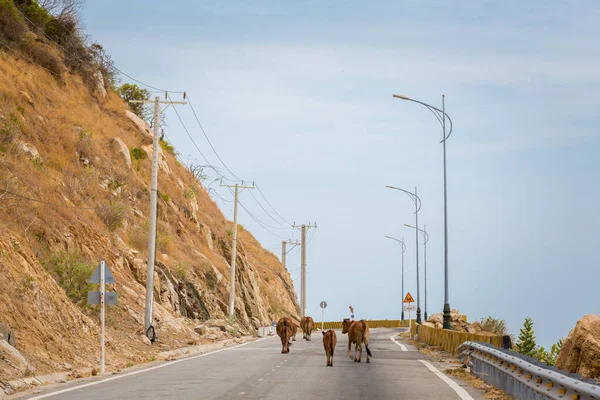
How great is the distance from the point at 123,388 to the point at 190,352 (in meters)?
15.4

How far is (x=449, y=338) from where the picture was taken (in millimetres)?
31656

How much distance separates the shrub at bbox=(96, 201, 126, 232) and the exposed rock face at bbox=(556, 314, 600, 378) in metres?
31.2

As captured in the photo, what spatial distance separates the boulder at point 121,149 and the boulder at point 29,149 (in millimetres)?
11808

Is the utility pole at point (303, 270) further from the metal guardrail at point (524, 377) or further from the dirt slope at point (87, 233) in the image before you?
the metal guardrail at point (524, 377)

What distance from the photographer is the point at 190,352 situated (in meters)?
32.8

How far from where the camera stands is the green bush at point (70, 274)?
101 ft

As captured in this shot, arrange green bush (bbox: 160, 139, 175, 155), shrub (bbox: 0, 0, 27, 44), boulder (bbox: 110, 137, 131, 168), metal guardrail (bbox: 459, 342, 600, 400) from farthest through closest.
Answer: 1. green bush (bbox: 160, 139, 175, 155)
2. boulder (bbox: 110, 137, 131, 168)
3. shrub (bbox: 0, 0, 27, 44)
4. metal guardrail (bbox: 459, 342, 600, 400)

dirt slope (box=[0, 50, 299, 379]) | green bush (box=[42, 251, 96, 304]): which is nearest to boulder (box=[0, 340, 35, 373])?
dirt slope (box=[0, 50, 299, 379])

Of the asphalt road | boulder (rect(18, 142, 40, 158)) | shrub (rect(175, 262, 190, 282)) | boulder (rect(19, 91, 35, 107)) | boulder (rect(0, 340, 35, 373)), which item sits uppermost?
boulder (rect(19, 91, 35, 107))

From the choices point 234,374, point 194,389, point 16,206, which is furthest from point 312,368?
point 16,206

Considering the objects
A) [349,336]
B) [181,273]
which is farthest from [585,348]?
[181,273]

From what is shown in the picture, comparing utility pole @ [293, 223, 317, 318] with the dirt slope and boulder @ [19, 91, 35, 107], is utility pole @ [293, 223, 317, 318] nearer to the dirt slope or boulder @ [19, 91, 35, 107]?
the dirt slope

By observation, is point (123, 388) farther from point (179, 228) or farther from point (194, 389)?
point (179, 228)

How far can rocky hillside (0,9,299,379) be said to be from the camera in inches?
960
